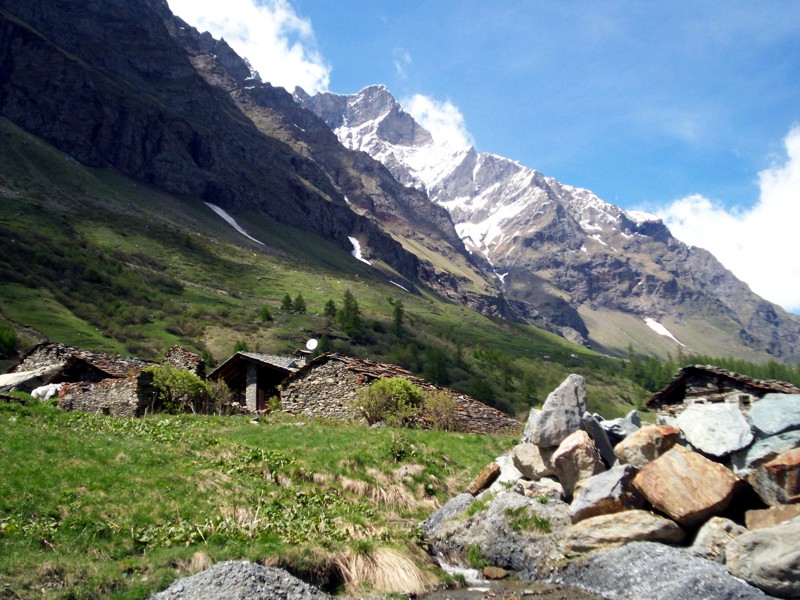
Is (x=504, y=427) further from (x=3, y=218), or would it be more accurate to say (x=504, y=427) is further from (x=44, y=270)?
(x=3, y=218)

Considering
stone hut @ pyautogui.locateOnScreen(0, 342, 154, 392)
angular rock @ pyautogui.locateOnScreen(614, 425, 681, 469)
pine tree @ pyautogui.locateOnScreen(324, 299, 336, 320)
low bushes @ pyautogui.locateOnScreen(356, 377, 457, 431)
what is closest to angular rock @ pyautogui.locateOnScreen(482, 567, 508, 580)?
angular rock @ pyautogui.locateOnScreen(614, 425, 681, 469)

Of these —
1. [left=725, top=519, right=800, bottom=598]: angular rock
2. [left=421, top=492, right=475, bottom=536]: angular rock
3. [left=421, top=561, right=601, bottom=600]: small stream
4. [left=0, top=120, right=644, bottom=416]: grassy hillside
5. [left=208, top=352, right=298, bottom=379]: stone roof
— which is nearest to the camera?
[left=725, top=519, right=800, bottom=598]: angular rock

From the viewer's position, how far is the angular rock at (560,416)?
19.2m

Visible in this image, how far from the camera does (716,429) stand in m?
16.6

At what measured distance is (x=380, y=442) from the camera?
25.1 metres

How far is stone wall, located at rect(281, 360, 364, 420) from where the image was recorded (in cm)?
3471

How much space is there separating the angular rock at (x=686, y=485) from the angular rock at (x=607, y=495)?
1.13ft

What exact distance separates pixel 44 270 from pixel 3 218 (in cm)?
3333

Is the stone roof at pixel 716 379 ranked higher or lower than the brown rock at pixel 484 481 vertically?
higher

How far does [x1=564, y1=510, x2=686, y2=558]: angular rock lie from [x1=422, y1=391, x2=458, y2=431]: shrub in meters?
17.9

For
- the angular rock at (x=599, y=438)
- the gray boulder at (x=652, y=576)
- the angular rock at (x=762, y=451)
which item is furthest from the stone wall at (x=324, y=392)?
the angular rock at (x=762, y=451)

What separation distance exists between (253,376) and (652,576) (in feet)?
111

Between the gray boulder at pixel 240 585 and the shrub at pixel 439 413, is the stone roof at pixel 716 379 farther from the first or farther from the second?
the gray boulder at pixel 240 585

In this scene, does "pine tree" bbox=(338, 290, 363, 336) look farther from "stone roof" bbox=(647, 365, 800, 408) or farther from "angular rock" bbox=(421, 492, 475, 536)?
"angular rock" bbox=(421, 492, 475, 536)
